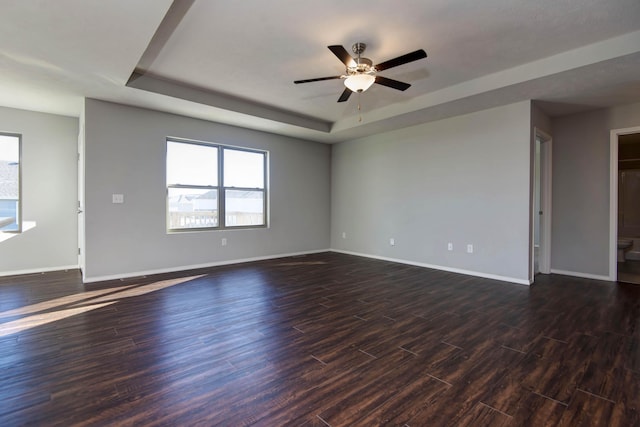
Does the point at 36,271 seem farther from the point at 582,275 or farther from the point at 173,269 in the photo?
the point at 582,275

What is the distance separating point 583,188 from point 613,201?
0.41 meters

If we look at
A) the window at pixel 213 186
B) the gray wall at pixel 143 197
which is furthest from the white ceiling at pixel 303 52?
the window at pixel 213 186

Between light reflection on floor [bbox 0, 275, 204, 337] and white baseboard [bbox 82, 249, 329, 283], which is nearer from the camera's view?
light reflection on floor [bbox 0, 275, 204, 337]

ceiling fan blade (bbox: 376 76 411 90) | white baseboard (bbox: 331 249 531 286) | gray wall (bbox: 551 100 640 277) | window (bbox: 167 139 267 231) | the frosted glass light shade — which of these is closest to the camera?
the frosted glass light shade

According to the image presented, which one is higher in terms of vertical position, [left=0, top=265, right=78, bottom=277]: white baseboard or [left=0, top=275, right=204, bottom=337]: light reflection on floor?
[left=0, top=265, right=78, bottom=277]: white baseboard

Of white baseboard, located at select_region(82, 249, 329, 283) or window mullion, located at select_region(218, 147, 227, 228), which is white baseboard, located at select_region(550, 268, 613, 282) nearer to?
white baseboard, located at select_region(82, 249, 329, 283)

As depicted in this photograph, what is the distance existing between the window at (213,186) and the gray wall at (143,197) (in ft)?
0.57

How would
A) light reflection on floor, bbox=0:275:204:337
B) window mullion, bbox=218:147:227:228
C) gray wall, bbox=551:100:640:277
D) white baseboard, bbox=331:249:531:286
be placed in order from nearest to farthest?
light reflection on floor, bbox=0:275:204:337 < white baseboard, bbox=331:249:531:286 < gray wall, bbox=551:100:640:277 < window mullion, bbox=218:147:227:228

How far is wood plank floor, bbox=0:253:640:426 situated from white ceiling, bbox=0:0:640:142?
98.7 inches

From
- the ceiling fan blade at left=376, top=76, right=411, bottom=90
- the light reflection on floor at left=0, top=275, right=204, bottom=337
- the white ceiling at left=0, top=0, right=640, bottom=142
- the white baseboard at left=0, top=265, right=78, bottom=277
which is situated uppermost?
the white ceiling at left=0, top=0, right=640, bottom=142

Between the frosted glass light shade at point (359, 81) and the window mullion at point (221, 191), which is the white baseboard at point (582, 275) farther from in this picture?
the window mullion at point (221, 191)

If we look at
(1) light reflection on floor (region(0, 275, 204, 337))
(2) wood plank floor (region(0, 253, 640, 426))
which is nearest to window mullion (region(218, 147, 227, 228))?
(1) light reflection on floor (region(0, 275, 204, 337))

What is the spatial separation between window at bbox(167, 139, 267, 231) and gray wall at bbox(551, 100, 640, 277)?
5.10m

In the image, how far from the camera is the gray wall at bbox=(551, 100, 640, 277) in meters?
4.43
